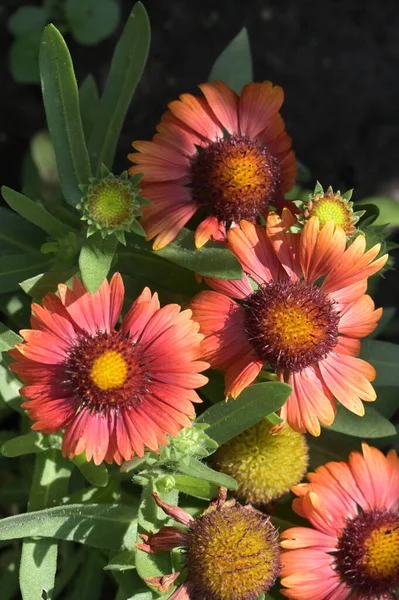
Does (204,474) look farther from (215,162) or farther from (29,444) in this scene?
(215,162)

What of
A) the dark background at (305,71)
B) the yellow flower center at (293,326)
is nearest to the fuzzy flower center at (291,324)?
the yellow flower center at (293,326)

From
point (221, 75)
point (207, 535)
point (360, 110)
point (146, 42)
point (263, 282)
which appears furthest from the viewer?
point (360, 110)

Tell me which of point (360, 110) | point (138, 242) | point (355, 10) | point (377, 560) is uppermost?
point (355, 10)

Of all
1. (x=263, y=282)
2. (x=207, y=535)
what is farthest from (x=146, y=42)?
(x=207, y=535)

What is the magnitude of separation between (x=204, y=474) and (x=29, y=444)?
401mm

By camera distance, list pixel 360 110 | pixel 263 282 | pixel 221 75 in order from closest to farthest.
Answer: pixel 263 282 < pixel 221 75 < pixel 360 110

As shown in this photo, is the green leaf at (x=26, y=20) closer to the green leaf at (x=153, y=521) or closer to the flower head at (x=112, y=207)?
the flower head at (x=112, y=207)

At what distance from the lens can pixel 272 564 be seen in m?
1.54

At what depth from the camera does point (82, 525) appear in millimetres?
1646

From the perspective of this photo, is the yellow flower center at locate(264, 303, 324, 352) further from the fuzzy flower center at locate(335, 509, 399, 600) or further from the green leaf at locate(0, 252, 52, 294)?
the green leaf at locate(0, 252, 52, 294)

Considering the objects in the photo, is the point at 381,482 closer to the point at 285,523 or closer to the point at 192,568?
the point at 285,523

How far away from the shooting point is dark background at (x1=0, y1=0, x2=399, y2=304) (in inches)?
109

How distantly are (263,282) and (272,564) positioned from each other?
59 cm

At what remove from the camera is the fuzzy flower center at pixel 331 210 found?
159cm
